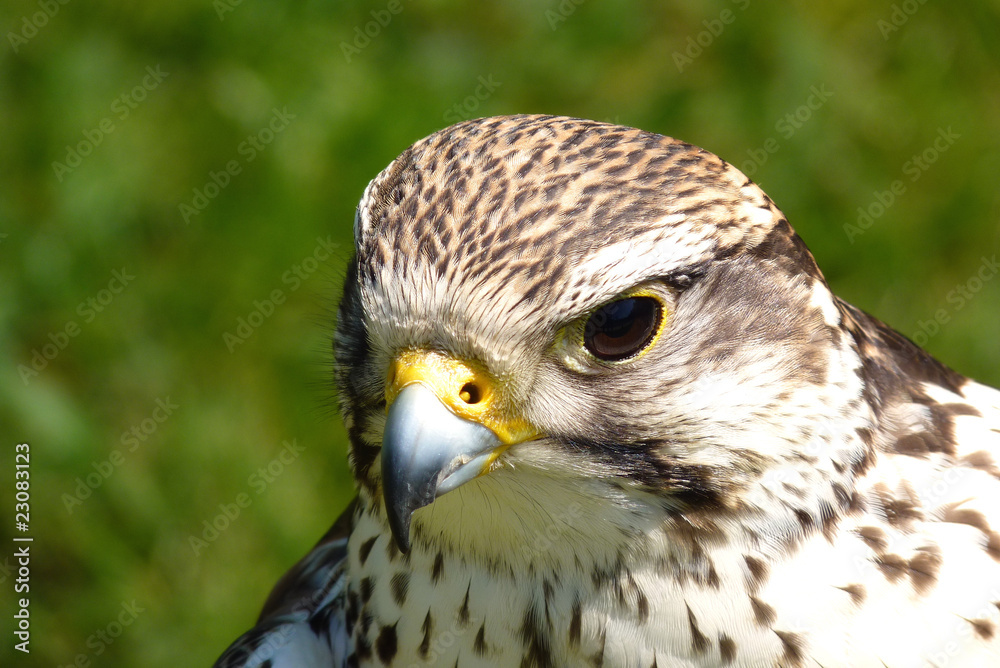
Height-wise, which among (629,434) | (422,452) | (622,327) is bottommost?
(422,452)

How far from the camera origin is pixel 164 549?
4.67 meters

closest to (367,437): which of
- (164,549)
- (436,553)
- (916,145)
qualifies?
(436,553)

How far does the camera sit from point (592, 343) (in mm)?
2100

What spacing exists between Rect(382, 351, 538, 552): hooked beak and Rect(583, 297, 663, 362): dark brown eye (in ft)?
0.65

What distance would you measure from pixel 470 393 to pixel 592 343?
237 mm

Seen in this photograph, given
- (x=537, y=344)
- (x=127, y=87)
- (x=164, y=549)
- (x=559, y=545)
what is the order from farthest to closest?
(x=127, y=87)
(x=164, y=549)
(x=559, y=545)
(x=537, y=344)

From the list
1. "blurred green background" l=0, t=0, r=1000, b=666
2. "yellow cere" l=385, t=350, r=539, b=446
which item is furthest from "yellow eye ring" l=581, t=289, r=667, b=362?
"blurred green background" l=0, t=0, r=1000, b=666

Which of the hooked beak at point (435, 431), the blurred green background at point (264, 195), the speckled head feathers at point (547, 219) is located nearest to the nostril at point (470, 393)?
the hooked beak at point (435, 431)

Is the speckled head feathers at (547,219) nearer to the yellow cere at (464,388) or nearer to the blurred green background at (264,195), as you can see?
the yellow cere at (464,388)

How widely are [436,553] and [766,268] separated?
0.85 meters

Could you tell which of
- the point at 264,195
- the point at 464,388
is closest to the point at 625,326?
the point at 464,388

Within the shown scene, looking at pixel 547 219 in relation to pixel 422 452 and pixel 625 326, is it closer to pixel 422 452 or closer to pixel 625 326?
pixel 625 326

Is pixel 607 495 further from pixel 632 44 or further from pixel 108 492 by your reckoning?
pixel 632 44

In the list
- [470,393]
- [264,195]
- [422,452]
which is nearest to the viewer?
[422,452]
